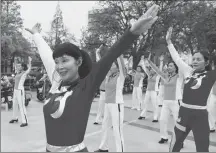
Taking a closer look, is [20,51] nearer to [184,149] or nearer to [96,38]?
[96,38]

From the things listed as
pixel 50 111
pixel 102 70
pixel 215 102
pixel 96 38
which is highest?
pixel 96 38

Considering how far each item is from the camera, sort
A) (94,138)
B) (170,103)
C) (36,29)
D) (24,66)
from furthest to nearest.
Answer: (24,66)
(94,138)
(170,103)
(36,29)

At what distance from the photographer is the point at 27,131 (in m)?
6.36

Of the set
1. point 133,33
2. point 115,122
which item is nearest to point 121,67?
point 115,122

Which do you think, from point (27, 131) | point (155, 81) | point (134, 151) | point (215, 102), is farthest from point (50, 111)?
point (155, 81)

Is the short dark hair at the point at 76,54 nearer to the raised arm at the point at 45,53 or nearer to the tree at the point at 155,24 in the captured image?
the raised arm at the point at 45,53

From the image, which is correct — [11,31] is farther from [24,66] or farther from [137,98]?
[24,66]

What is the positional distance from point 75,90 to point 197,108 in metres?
2.32

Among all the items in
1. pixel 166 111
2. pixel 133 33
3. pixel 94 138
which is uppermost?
pixel 133 33

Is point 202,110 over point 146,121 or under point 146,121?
over

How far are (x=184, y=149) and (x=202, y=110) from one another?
5.57 feet

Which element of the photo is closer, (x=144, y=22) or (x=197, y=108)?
(x=144, y=22)

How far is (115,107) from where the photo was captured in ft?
15.6

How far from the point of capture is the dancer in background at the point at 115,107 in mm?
4555
